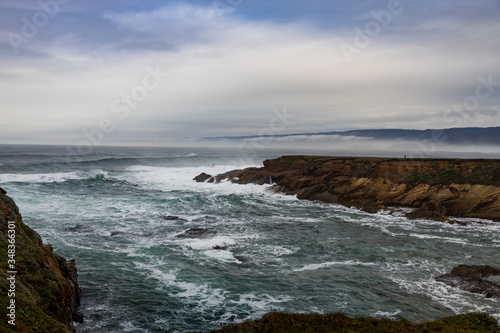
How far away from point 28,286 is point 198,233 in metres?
13.3

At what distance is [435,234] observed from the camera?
2188 cm

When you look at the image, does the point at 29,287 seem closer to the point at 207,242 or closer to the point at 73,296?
the point at 73,296

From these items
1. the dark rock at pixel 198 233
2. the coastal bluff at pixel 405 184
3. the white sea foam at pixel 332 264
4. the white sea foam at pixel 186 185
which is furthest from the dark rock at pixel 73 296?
the white sea foam at pixel 186 185

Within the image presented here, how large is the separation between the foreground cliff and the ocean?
83.6 inches

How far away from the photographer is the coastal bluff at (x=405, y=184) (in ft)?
90.5

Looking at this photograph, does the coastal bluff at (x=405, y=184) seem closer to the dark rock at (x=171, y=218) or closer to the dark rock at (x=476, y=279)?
the dark rock at (x=476, y=279)

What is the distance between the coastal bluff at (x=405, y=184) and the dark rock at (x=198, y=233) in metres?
15.6

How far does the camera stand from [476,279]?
13.8m

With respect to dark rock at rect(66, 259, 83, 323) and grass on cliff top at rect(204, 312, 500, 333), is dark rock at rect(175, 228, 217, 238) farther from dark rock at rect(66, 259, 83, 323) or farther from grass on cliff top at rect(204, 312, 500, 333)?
grass on cliff top at rect(204, 312, 500, 333)

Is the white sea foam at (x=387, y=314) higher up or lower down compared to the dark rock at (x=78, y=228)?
lower down

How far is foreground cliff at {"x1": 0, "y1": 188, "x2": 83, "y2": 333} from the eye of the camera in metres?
6.57

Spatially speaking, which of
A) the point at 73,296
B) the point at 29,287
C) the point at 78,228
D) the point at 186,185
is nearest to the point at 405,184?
the point at 186,185

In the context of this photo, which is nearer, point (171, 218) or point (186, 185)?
point (171, 218)

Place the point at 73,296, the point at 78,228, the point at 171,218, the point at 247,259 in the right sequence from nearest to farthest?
the point at 73,296
the point at 247,259
the point at 78,228
the point at 171,218
